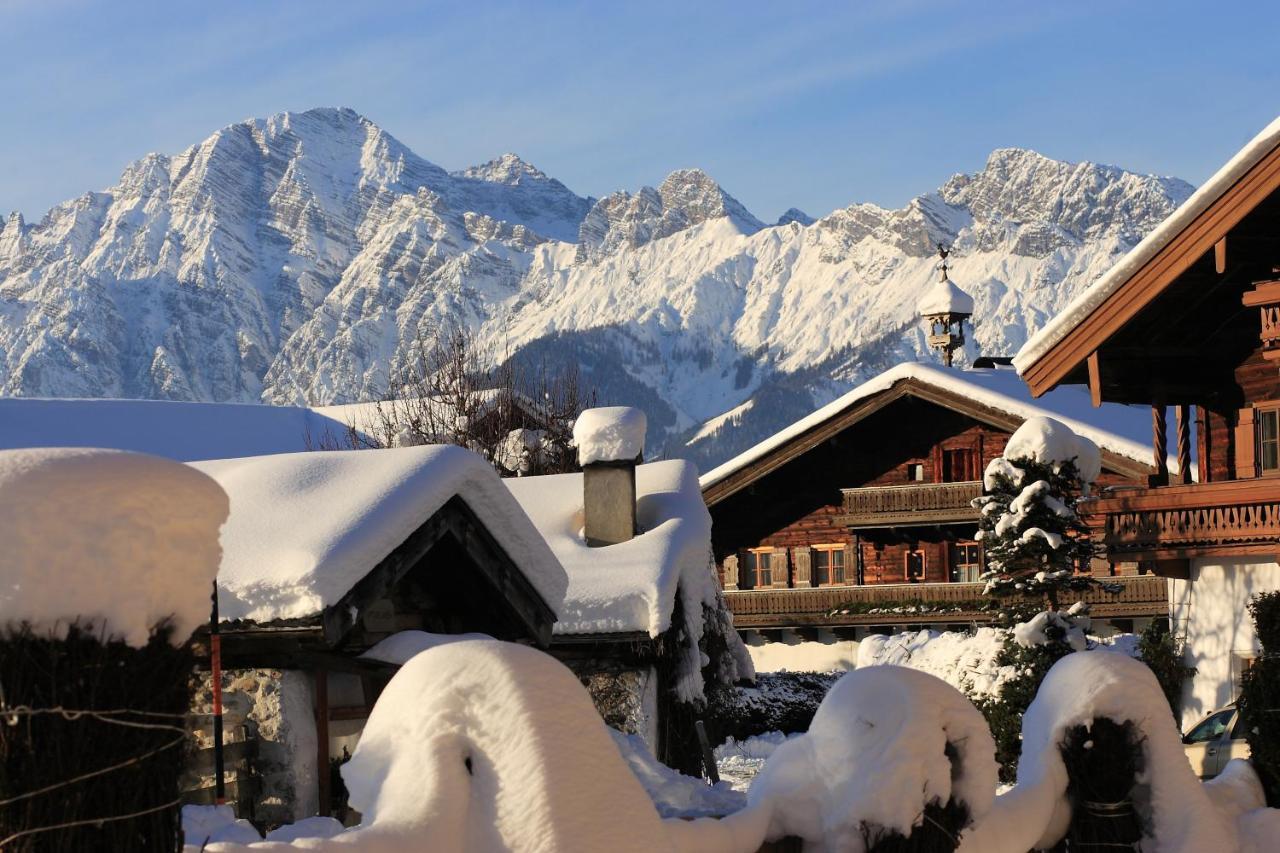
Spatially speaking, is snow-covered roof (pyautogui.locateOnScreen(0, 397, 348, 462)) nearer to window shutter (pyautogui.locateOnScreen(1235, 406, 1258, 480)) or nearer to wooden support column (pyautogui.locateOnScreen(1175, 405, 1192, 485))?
wooden support column (pyautogui.locateOnScreen(1175, 405, 1192, 485))

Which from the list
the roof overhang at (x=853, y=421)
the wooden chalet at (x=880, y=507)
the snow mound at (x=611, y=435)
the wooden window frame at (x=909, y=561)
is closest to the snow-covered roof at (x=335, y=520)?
the snow mound at (x=611, y=435)

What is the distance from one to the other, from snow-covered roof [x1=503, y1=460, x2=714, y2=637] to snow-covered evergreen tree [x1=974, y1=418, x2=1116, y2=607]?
339cm

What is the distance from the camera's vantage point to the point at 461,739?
13.0 ft

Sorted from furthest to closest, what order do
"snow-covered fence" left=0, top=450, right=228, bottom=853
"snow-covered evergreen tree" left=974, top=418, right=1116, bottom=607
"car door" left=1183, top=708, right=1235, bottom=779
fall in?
"snow-covered evergreen tree" left=974, top=418, right=1116, bottom=607 < "car door" left=1183, top=708, right=1235, bottom=779 < "snow-covered fence" left=0, top=450, right=228, bottom=853

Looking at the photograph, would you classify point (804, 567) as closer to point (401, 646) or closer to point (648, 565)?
point (648, 565)

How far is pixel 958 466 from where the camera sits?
1469 inches

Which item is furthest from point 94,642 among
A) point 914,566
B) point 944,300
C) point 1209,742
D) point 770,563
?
point 944,300

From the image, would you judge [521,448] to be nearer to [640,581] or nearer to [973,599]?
[973,599]

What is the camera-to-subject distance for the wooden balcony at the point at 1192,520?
2055 centimetres

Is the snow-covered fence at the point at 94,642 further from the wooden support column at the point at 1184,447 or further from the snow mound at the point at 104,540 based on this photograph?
the wooden support column at the point at 1184,447

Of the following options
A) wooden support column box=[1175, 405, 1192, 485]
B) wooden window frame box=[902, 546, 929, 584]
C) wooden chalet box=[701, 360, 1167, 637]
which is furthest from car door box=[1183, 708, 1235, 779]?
wooden window frame box=[902, 546, 929, 584]

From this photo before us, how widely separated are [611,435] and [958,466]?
18169 millimetres

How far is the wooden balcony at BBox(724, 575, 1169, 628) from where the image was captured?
1439 inches

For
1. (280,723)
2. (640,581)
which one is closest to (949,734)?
(280,723)
